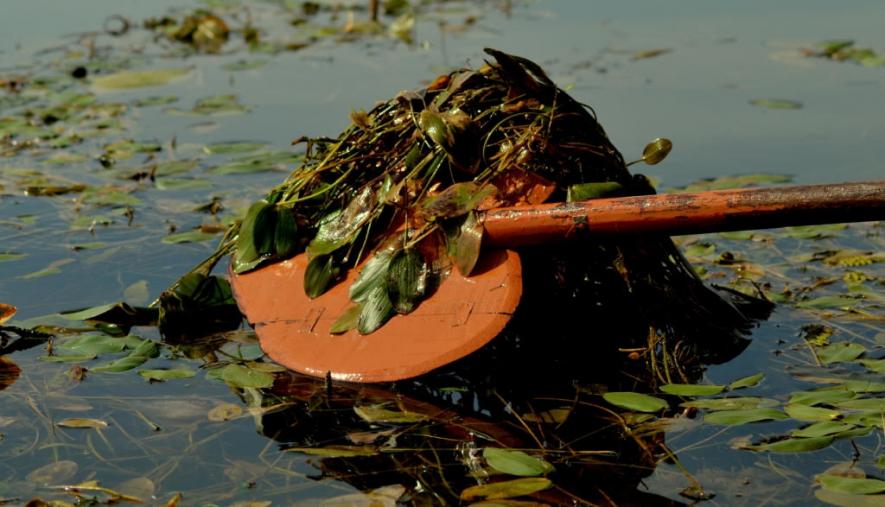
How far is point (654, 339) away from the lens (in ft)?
9.89

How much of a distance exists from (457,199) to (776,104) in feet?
9.82

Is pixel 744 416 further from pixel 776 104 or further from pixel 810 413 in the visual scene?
pixel 776 104

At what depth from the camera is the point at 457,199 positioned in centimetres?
298

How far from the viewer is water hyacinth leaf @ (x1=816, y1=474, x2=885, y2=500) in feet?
7.82

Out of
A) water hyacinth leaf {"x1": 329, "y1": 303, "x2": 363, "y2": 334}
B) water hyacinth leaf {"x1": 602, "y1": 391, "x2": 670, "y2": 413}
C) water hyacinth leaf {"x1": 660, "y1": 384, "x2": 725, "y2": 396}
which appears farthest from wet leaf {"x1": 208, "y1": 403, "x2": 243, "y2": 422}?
water hyacinth leaf {"x1": 660, "y1": 384, "x2": 725, "y2": 396}

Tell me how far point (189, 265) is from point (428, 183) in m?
1.17

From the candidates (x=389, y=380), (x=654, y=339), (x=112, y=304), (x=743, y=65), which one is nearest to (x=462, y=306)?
(x=389, y=380)

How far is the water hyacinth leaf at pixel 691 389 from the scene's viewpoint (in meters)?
2.79

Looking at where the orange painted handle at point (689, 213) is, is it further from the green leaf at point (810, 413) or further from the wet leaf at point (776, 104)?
the wet leaf at point (776, 104)

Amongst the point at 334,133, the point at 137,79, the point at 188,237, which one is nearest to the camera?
the point at 188,237

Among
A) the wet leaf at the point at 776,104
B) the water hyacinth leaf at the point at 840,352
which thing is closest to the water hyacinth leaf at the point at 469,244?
the water hyacinth leaf at the point at 840,352

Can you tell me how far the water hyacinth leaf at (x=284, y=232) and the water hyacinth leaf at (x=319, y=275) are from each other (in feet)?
0.42

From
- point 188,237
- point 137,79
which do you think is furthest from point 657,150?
point 137,79

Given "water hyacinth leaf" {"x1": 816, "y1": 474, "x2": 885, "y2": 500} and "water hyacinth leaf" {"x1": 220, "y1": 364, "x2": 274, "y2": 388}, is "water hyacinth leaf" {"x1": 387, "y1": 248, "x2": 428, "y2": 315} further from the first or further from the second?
"water hyacinth leaf" {"x1": 816, "y1": 474, "x2": 885, "y2": 500}
